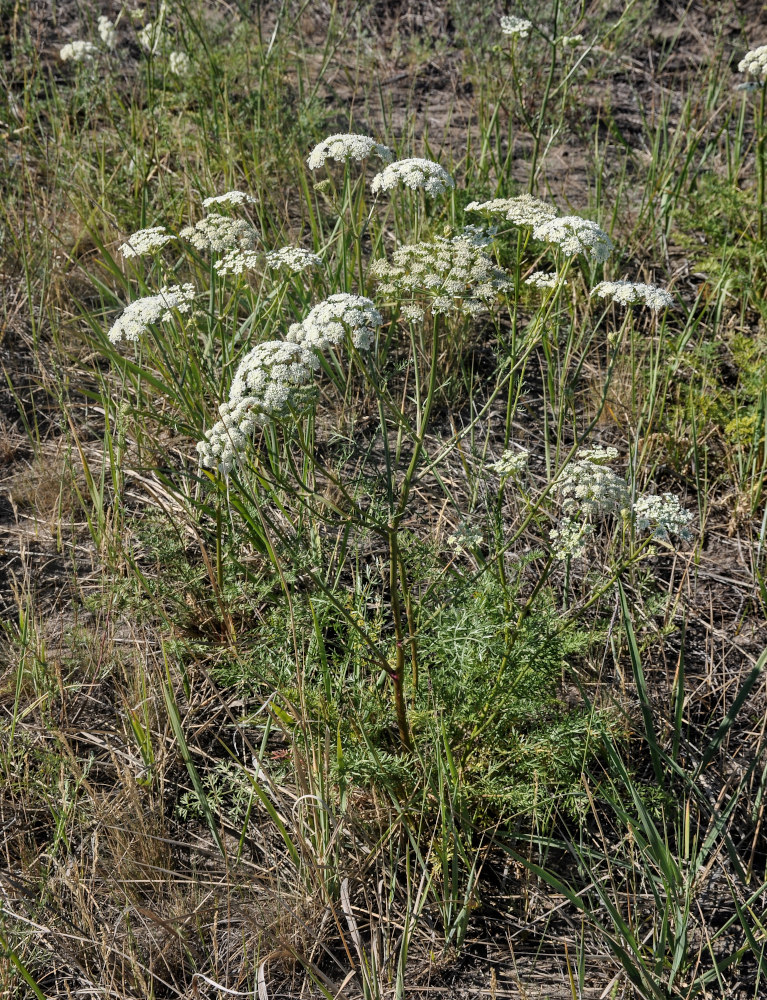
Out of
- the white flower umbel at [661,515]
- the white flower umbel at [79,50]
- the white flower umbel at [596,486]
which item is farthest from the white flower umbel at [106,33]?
the white flower umbel at [661,515]

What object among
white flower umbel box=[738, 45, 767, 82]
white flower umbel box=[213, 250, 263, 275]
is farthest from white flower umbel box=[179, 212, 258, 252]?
white flower umbel box=[738, 45, 767, 82]

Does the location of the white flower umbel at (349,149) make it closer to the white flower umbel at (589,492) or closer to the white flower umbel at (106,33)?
the white flower umbel at (589,492)

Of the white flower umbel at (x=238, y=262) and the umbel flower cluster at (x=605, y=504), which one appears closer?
the umbel flower cluster at (x=605, y=504)

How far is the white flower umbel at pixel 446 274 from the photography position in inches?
81.9

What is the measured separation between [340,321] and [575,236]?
24.8 inches

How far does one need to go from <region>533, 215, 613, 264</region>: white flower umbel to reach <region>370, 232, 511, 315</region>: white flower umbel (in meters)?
0.15

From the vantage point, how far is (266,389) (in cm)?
196

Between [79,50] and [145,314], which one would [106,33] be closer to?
[79,50]

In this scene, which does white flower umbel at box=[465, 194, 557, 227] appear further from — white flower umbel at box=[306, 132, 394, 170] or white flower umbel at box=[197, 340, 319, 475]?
white flower umbel at box=[197, 340, 319, 475]

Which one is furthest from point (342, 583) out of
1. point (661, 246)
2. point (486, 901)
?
point (661, 246)

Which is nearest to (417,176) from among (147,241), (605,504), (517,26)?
(147,241)

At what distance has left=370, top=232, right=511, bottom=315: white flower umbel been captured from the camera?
2080mm

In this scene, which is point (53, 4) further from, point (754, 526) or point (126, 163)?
point (754, 526)

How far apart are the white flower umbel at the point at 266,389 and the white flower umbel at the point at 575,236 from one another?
667mm
